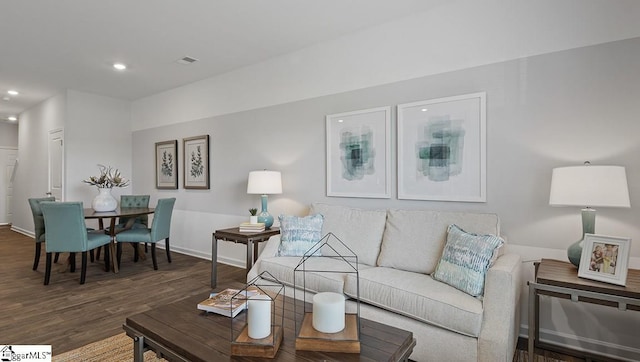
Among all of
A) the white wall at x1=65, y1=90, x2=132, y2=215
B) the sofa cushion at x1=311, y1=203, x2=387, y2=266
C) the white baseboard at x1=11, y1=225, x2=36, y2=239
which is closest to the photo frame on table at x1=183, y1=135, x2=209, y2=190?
the white wall at x1=65, y1=90, x2=132, y2=215

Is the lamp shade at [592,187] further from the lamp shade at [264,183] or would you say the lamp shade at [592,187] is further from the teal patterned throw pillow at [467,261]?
the lamp shade at [264,183]

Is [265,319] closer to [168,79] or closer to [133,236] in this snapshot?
[133,236]

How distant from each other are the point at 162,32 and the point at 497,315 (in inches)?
149

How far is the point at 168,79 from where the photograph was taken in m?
5.00

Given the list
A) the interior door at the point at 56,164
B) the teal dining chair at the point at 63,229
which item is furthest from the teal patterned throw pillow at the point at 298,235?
the interior door at the point at 56,164

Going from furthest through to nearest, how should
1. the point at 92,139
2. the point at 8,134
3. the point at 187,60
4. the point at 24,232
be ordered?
the point at 8,134
the point at 24,232
the point at 92,139
the point at 187,60

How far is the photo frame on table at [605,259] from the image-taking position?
1.84 m

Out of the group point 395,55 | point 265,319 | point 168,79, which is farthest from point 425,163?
point 168,79

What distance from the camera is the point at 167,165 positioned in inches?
220

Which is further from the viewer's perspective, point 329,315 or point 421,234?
point 421,234

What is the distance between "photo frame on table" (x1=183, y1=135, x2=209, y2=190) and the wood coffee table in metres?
3.31

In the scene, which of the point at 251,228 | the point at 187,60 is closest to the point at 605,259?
the point at 251,228

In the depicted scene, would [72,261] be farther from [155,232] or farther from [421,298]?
[421,298]

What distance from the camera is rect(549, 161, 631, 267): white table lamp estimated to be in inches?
75.5
